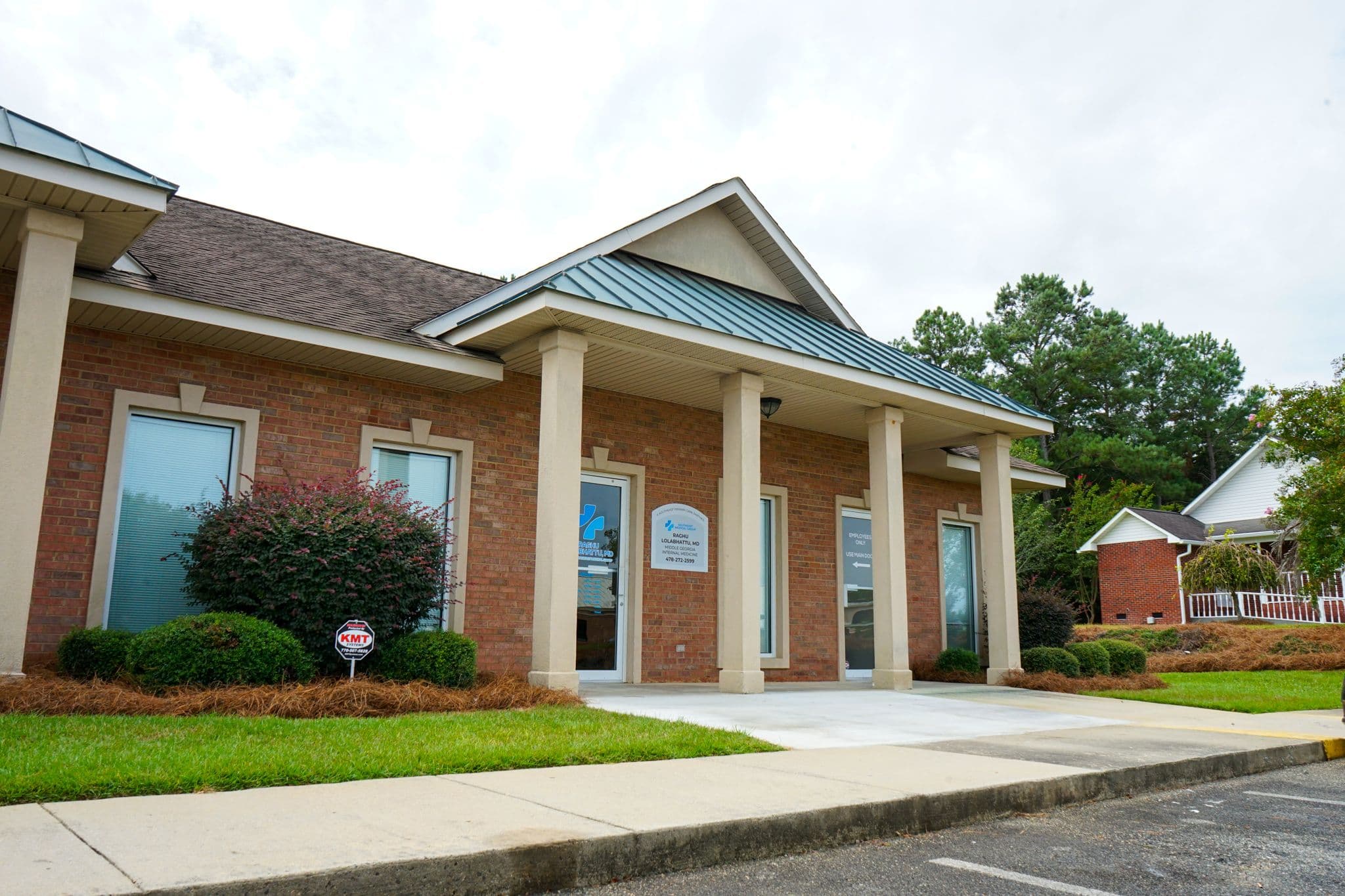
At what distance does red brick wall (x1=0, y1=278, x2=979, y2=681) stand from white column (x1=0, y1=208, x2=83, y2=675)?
1.36 m

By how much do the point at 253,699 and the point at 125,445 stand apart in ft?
12.5

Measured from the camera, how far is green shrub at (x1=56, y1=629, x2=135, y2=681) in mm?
8570

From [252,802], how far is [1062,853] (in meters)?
3.88

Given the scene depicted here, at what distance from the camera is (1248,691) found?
48.7 ft

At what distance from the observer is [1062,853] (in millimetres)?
4848

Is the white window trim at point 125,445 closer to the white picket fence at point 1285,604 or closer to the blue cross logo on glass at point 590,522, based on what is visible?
the blue cross logo on glass at point 590,522

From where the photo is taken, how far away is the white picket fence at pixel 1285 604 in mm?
29078

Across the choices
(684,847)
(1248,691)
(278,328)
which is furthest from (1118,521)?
(684,847)

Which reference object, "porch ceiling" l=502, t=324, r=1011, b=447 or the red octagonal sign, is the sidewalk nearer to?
the red octagonal sign

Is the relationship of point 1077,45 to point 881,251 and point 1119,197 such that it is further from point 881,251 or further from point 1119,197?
point 881,251

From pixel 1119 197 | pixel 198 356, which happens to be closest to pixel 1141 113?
pixel 1119 197

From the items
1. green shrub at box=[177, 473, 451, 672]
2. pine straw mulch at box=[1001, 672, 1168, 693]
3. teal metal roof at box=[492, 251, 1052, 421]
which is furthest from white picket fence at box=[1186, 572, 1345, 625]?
green shrub at box=[177, 473, 451, 672]

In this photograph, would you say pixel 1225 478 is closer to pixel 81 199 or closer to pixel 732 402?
pixel 732 402

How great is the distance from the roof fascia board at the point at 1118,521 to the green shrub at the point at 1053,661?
22.7m
